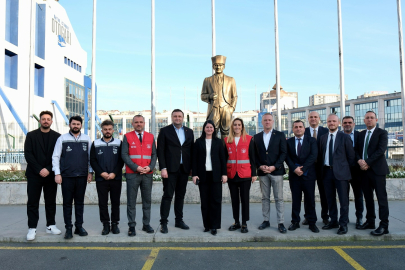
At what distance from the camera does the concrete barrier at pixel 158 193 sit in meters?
8.54

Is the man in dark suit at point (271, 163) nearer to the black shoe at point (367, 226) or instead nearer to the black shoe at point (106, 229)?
the black shoe at point (367, 226)

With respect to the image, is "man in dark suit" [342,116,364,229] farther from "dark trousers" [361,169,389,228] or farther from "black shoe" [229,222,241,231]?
"black shoe" [229,222,241,231]

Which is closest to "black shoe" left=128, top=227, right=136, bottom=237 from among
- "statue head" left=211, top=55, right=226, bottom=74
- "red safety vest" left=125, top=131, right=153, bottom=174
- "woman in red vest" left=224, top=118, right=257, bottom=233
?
"red safety vest" left=125, top=131, right=153, bottom=174

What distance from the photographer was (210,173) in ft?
18.7

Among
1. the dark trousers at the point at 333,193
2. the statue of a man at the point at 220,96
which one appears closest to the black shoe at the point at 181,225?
the dark trousers at the point at 333,193

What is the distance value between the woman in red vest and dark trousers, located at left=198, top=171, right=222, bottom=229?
0.28 meters

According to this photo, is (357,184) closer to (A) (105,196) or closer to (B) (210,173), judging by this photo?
(B) (210,173)

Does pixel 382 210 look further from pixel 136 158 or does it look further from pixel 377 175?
pixel 136 158

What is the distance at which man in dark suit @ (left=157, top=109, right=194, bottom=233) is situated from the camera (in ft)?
18.9

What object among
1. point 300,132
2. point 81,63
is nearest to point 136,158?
point 300,132

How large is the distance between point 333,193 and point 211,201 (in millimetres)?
2075

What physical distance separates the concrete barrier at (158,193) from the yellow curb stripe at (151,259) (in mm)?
3619

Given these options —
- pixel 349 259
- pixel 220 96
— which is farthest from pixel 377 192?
pixel 220 96

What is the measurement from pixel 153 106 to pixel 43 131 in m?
6.89
